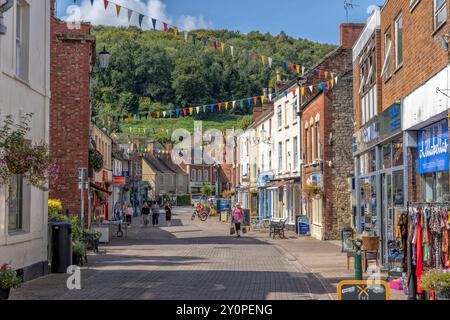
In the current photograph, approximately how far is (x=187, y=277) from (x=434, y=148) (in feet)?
20.7

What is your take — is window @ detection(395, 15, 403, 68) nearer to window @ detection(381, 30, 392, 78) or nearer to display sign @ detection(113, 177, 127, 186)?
window @ detection(381, 30, 392, 78)

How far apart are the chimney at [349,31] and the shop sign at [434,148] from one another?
18593mm

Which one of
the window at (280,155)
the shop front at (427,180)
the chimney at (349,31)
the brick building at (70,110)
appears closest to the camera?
the shop front at (427,180)

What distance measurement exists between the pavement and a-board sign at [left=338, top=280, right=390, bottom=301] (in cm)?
451

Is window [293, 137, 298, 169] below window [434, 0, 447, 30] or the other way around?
below

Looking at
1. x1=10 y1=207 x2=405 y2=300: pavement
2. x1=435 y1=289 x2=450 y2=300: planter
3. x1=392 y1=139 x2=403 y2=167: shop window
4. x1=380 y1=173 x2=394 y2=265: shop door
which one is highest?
x1=392 y1=139 x2=403 y2=167: shop window

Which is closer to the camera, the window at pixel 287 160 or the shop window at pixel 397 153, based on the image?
the shop window at pixel 397 153

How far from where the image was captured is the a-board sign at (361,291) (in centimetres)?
793

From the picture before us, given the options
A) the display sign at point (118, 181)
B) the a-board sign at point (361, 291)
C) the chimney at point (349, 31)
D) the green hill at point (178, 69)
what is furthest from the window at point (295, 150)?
the a-board sign at point (361, 291)

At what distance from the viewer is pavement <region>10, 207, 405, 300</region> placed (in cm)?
1318

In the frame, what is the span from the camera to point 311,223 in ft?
113

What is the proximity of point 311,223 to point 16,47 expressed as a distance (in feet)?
70.4

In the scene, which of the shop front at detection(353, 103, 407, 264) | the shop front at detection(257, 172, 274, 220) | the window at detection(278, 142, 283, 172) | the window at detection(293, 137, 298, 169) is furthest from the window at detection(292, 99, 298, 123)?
the shop front at detection(353, 103, 407, 264)

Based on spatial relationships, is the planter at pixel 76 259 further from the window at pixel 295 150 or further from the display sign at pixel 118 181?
the display sign at pixel 118 181
